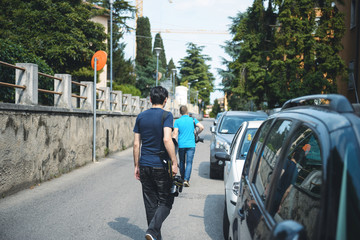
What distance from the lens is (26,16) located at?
29.5 meters

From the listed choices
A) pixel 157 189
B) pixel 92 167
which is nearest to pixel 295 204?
pixel 157 189

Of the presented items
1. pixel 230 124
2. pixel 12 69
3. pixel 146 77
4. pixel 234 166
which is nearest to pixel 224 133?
pixel 230 124

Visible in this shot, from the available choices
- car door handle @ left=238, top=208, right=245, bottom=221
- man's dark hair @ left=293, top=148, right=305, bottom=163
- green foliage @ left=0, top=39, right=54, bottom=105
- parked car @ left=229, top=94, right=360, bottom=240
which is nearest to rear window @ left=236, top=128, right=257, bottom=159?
parked car @ left=229, top=94, right=360, bottom=240

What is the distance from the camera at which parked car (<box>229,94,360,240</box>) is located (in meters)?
1.48

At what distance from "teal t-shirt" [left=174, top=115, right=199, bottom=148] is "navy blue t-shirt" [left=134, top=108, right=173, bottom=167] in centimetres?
439

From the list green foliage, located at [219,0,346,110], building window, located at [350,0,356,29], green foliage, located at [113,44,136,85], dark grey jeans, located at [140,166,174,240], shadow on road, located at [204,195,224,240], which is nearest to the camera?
dark grey jeans, located at [140,166,174,240]

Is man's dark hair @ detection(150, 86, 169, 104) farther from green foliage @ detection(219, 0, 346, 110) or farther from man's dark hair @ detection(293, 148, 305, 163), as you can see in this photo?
green foliage @ detection(219, 0, 346, 110)

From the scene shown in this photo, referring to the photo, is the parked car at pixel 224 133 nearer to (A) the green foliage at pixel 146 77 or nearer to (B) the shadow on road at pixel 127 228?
(B) the shadow on road at pixel 127 228

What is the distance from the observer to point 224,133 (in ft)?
36.8

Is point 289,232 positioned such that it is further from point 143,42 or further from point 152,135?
point 143,42

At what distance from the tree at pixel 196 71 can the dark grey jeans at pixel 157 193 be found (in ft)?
295

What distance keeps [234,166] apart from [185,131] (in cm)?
325

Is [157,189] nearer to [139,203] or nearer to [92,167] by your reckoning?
[139,203]

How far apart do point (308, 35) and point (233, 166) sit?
16.6 metres
